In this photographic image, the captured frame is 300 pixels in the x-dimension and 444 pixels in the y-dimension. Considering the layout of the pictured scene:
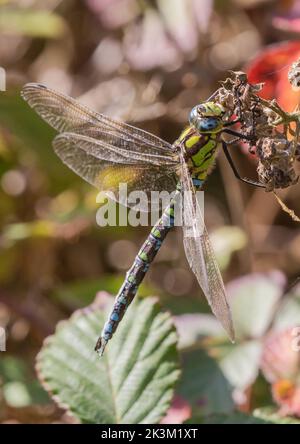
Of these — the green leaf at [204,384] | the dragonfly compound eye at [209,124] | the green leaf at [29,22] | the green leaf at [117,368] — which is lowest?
the green leaf at [204,384]

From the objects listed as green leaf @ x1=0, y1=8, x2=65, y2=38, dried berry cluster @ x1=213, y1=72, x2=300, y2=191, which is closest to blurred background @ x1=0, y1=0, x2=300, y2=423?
green leaf @ x1=0, y1=8, x2=65, y2=38

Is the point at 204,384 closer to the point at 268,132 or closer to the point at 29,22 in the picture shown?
the point at 268,132

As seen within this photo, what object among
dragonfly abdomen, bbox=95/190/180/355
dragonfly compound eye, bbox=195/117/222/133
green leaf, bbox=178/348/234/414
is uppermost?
dragonfly compound eye, bbox=195/117/222/133

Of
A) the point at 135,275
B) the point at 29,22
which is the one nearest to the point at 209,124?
the point at 135,275

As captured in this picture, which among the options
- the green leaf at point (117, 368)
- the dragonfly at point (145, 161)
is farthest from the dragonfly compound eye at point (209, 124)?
the green leaf at point (117, 368)

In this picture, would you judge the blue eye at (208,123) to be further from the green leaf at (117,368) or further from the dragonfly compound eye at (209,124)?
the green leaf at (117,368)

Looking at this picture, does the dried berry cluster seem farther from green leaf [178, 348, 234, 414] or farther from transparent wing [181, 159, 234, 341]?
green leaf [178, 348, 234, 414]

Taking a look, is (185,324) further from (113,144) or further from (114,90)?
(114,90)
